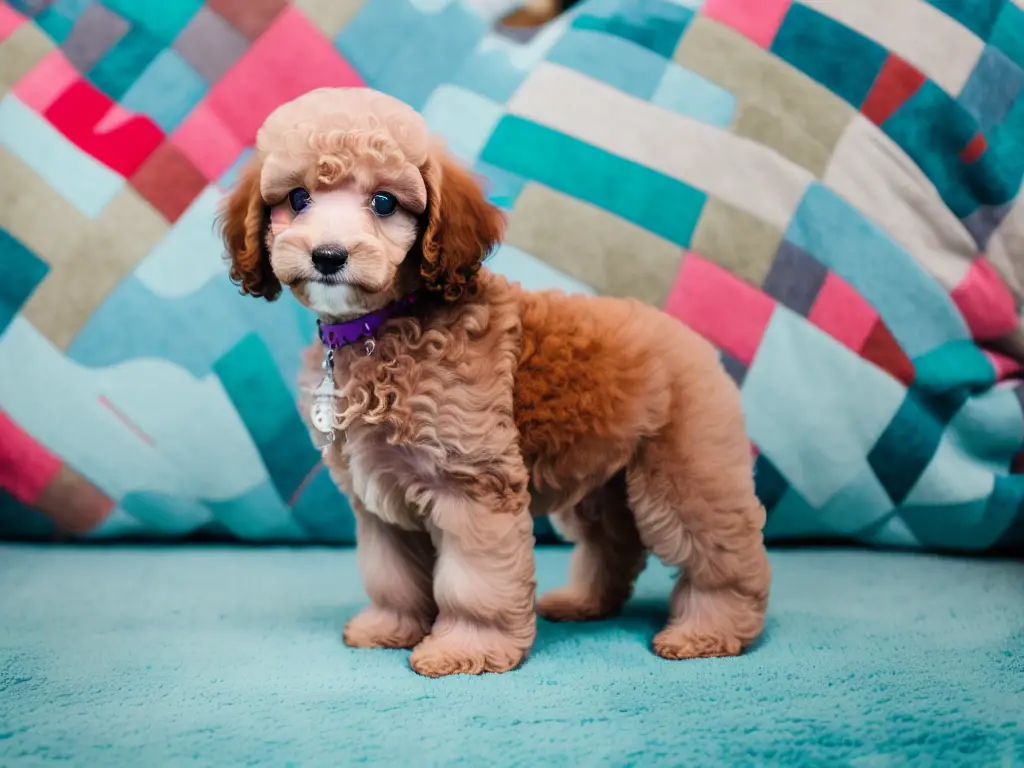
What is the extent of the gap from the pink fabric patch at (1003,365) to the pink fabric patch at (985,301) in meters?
0.06

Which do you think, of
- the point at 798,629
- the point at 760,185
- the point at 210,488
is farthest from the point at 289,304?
the point at 798,629

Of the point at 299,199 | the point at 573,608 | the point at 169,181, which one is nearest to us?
the point at 299,199

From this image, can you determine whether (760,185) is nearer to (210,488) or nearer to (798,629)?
(798,629)

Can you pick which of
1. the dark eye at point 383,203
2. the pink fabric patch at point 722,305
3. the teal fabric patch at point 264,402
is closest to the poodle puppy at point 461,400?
the dark eye at point 383,203

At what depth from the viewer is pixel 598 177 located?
266 centimetres

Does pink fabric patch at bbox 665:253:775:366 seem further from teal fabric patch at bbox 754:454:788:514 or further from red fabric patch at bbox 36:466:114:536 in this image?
red fabric patch at bbox 36:466:114:536

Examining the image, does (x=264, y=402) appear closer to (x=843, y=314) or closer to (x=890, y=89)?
(x=843, y=314)

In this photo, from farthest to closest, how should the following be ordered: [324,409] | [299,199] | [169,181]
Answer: [169,181] < [324,409] < [299,199]

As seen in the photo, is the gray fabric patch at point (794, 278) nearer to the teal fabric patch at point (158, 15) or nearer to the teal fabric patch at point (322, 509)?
the teal fabric patch at point (322, 509)

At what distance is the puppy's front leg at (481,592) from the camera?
5.69ft

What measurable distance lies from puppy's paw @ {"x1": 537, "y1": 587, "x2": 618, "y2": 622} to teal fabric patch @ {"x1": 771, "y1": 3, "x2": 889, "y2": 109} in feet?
5.01

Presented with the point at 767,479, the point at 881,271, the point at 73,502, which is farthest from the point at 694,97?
the point at 73,502

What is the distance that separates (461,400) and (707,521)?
1.76ft

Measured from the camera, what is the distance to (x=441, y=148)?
69.3 inches
